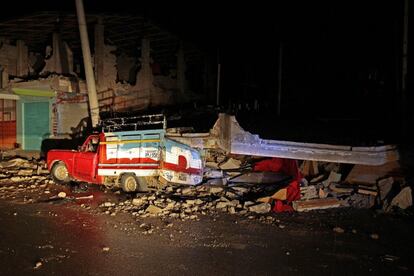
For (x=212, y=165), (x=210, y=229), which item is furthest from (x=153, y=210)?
(x=212, y=165)

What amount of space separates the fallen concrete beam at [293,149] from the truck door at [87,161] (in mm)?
3762

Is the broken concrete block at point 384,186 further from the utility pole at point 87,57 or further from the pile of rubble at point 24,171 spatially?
the utility pole at point 87,57

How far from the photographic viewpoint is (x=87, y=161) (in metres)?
11.4

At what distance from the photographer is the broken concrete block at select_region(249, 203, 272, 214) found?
342 inches

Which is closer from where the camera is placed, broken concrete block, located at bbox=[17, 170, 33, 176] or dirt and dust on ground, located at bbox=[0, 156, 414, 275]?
dirt and dust on ground, located at bbox=[0, 156, 414, 275]

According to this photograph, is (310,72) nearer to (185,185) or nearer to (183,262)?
(185,185)

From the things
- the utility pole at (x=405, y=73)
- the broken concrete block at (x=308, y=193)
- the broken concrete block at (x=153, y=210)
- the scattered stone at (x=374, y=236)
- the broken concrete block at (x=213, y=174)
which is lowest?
the scattered stone at (x=374, y=236)

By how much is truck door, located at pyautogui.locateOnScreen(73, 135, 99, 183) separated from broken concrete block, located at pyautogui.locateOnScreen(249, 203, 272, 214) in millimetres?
5144

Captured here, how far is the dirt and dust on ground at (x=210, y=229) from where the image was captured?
5789mm

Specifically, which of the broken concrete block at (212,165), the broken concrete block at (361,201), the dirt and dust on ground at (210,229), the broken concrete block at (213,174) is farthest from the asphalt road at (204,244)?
the broken concrete block at (212,165)

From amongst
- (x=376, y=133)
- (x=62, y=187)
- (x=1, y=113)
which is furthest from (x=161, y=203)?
(x=1, y=113)

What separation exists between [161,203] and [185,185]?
1933 millimetres

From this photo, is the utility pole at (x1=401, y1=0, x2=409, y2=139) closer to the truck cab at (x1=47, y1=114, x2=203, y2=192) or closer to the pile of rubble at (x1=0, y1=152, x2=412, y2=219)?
the pile of rubble at (x1=0, y1=152, x2=412, y2=219)

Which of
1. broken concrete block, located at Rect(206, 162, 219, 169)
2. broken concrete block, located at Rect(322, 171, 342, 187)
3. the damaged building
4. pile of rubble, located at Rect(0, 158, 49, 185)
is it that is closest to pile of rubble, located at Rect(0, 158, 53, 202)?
pile of rubble, located at Rect(0, 158, 49, 185)
